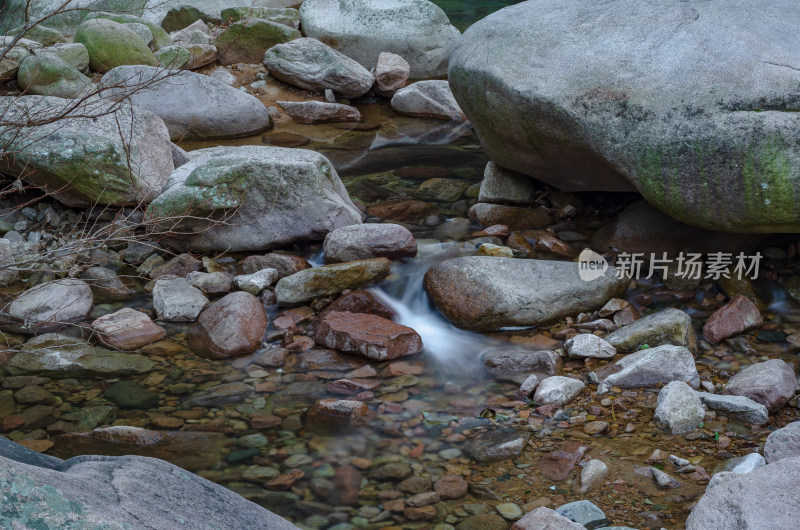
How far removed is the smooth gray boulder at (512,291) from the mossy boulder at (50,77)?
5.33 m

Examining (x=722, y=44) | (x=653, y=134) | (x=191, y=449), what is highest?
(x=722, y=44)

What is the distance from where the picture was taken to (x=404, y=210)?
6.81 m

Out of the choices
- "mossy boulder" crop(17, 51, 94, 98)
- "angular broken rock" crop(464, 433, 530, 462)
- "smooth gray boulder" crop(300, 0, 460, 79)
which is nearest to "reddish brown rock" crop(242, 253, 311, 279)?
"angular broken rock" crop(464, 433, 530, 462)

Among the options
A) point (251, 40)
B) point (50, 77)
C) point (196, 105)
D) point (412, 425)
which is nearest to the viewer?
point (412, 425)

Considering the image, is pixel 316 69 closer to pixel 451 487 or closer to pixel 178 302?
pixel 178 302

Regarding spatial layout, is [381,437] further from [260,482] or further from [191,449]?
[191,449]

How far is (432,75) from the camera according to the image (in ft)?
40.1

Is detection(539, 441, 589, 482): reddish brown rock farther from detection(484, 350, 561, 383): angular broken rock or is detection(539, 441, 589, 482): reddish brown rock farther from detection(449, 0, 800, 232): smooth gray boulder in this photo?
detection(449, 0, 800, 232): smooth gray boulder

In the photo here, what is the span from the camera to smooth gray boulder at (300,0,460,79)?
39.0ft

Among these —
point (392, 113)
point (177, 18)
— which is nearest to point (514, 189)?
point (392, 113)

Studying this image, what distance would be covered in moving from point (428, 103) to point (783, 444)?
7.95m

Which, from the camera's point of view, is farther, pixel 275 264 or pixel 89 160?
pixel 89 160

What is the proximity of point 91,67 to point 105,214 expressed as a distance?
169 inches

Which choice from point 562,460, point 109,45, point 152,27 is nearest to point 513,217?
point 562,460
